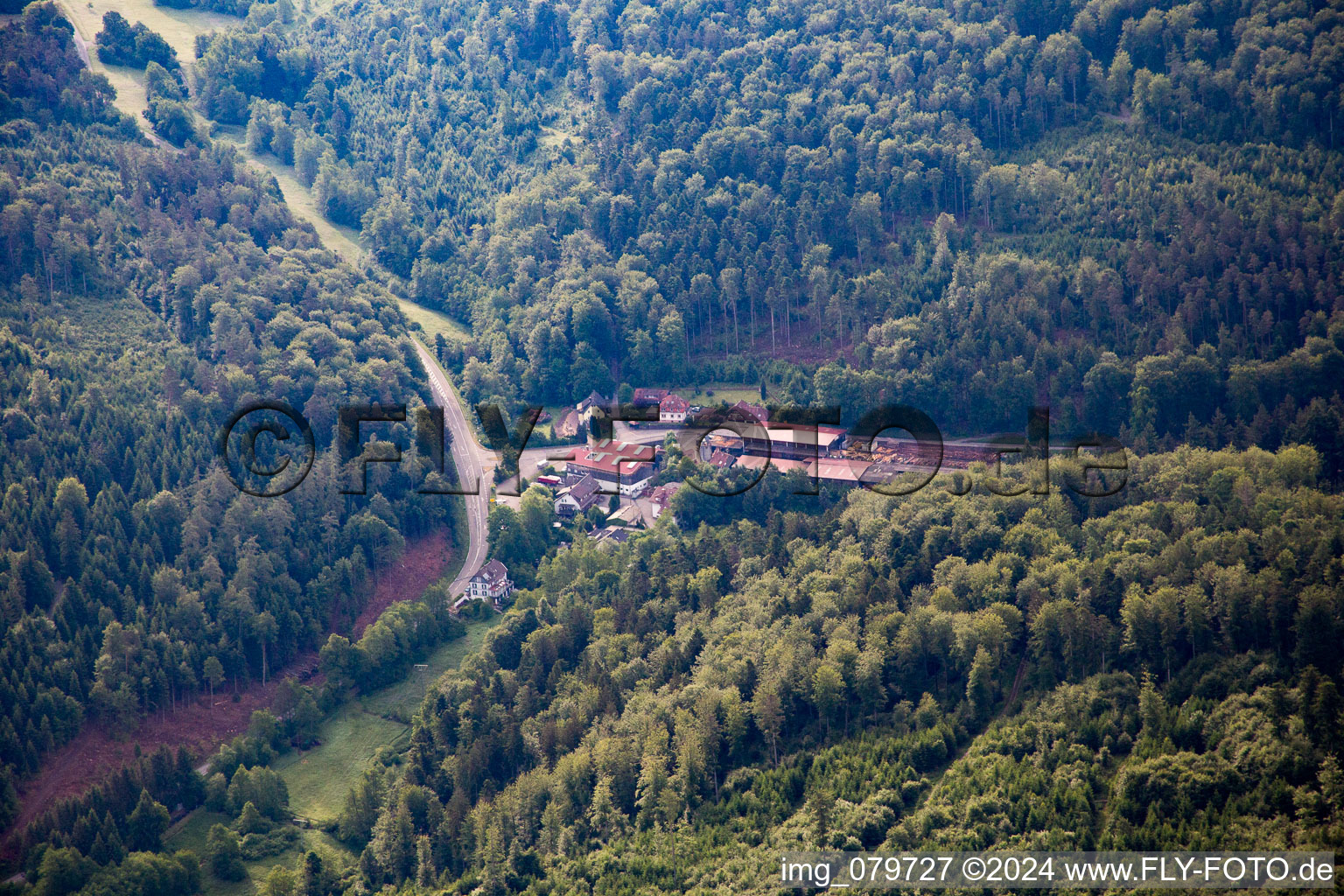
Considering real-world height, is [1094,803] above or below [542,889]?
above

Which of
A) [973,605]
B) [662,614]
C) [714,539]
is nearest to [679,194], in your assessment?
[714,539]

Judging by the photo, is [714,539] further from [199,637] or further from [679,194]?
[679,194]

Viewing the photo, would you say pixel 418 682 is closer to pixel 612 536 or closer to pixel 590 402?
pixel 612 536

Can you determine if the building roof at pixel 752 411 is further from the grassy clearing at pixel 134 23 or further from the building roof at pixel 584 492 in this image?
the grassy clearing at pixel 134 23

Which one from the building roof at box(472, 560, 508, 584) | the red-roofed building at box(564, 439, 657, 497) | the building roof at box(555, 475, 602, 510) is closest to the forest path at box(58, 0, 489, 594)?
the building roof at box(472, 560, 508, 584)

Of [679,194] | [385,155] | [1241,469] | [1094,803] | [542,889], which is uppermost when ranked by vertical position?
[385,155]
